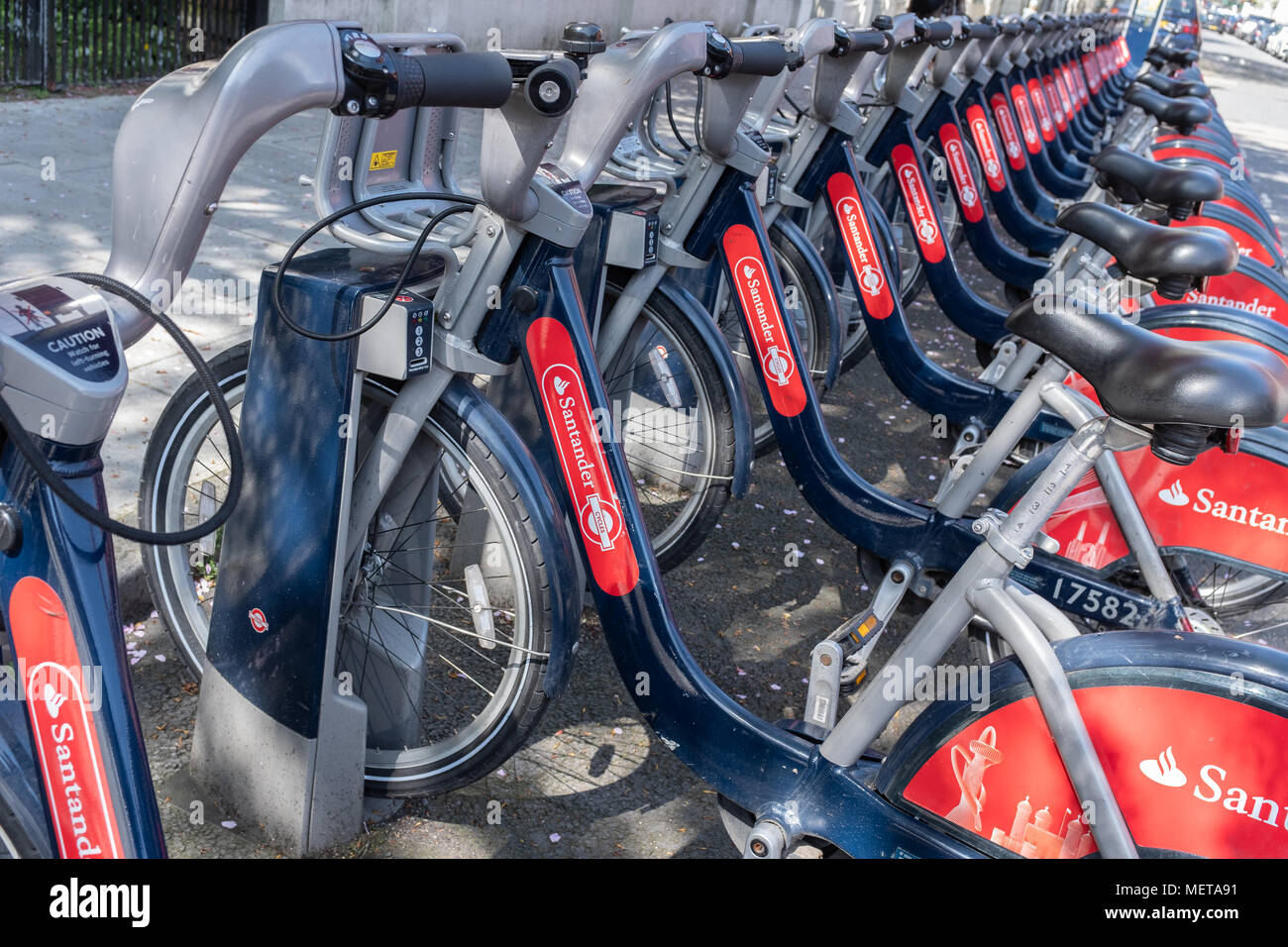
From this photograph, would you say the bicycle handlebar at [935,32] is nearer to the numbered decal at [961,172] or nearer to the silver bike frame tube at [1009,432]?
the numbered decal at [961,172]

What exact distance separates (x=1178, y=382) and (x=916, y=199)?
310 cm

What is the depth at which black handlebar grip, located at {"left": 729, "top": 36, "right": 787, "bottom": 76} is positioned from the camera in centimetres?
267

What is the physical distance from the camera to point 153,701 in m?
2.61

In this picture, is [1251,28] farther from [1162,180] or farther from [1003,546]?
[1003,546]

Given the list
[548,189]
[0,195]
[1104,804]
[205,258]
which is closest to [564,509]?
[548,189]

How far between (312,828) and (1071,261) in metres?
3.65

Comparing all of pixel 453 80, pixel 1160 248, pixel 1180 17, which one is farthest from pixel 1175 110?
pixel 1180 17

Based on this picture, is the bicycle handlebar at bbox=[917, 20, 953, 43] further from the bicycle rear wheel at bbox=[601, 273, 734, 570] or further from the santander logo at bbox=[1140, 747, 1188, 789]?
the santander logo at bbox=[1140, 747, 1188, 789]

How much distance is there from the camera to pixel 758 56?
8.86 ft

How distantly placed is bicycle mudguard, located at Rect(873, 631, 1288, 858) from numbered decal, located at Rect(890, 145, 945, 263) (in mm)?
3115

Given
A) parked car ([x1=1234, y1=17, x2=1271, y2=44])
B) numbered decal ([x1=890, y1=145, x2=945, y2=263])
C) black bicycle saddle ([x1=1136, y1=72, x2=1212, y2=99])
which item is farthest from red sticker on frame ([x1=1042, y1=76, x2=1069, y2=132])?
parked car ([x1=1234, y1=17, x2=1271, y2=44])

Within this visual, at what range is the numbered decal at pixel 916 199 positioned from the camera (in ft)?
15.3

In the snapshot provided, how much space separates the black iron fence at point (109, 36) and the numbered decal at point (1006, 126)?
458 centimetres

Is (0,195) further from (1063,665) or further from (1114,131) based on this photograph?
(1114,131)
